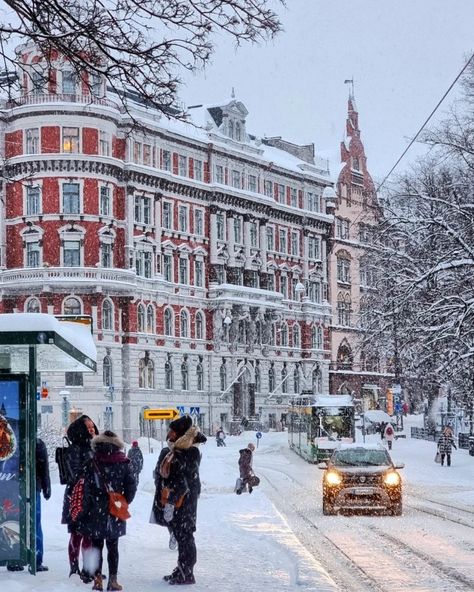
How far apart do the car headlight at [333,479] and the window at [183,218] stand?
5387 cm

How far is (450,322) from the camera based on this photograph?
38.5m

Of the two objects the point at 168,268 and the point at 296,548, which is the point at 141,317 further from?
the point at 296,548

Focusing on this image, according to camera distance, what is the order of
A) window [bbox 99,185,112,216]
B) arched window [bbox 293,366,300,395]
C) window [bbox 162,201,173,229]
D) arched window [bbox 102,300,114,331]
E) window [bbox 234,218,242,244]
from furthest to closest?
1. arched window [bbox 293,366,300,395]
2. window [bbox 234,218,242,244]
3. window [bbox 162,201,173,229]
4. window [bbox 99,185,112,216]
5. arched window [bbox 102,300,114,331]

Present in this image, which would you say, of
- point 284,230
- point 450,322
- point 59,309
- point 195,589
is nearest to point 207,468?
point 450,322

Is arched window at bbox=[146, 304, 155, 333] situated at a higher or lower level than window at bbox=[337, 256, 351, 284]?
lower

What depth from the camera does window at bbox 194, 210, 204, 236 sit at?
3169 inches

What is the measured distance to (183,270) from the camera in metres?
78.9

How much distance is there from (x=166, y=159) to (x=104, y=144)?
6.82 meters

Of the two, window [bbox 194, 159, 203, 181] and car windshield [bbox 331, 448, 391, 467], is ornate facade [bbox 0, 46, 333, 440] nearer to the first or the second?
window [bbox 194, 159, 203, 181]

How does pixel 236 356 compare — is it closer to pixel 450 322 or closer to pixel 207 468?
pixel 207 468

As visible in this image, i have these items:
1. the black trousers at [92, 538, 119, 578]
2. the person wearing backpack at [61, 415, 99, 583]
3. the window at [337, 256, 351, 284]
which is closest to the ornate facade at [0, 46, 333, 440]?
the window at [337, 256, 351, 284]

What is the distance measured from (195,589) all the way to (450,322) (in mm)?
27135

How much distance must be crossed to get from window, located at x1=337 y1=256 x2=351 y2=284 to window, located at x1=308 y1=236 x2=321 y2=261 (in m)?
4.16

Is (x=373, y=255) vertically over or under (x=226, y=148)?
under
